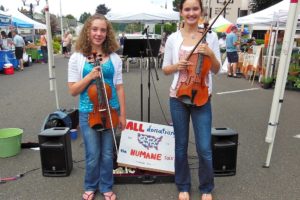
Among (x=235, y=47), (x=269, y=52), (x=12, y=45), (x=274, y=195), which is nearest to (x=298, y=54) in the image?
(x=269, y=52)

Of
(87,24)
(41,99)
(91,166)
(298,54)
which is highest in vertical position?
(87,24)

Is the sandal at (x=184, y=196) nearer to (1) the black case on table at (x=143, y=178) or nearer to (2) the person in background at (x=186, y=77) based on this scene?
(2) the person in background at (x=186, y=77)

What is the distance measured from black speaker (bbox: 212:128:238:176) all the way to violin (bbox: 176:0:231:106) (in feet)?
3.37

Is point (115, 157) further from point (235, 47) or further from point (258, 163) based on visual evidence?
point (235, 47)

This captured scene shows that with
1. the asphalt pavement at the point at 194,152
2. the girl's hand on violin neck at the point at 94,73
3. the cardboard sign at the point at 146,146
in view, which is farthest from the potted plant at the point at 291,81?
the girl's hand on violin neck at the point at 94,73

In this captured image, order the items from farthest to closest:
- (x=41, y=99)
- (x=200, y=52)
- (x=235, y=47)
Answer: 1. (x=235, y=47)
2. (x=41, y=99)
3. (x=200, y=52)

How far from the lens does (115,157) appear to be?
366cm

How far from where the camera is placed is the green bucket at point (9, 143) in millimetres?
4086

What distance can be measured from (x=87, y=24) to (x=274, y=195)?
2543mm

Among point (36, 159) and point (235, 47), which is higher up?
point (235, 47)

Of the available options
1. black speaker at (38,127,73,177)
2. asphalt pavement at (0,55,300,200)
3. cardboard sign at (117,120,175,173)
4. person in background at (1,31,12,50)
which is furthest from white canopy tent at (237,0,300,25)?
person in background at (1,31,12,50)

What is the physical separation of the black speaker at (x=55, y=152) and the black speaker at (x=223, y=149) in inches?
66.1

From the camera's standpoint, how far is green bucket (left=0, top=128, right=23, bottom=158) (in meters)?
4.09

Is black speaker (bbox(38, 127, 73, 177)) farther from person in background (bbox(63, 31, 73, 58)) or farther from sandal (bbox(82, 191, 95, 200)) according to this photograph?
person in background (bbox(63, 31, 73, 58))
